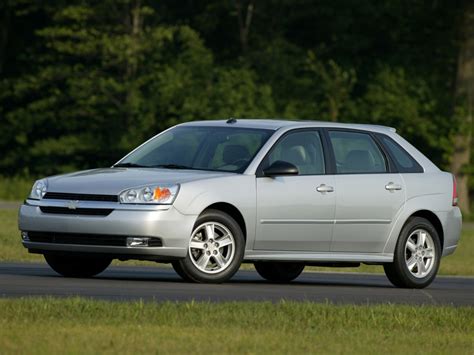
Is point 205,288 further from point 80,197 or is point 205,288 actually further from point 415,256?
point 415,256

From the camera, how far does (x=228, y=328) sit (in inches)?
421

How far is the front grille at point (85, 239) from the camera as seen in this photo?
14.7 metres

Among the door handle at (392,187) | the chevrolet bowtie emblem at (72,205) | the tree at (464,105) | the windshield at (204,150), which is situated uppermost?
the windshield at (204,150)

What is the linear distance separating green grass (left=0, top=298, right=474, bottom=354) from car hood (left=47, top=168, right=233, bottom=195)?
2.72m

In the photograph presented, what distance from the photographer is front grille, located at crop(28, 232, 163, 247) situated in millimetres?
14703

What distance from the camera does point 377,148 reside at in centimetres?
1703

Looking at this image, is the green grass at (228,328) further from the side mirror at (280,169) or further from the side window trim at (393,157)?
the side window trim at (393,157)

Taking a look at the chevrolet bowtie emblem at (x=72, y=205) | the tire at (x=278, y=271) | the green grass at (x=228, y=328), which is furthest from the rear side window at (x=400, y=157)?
the green grass at (x=228, y=328)

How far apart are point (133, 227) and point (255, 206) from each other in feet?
4.29

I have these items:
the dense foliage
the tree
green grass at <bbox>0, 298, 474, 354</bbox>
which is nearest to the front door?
green grass at <bbox>0, 298, 474, 354</bbox>

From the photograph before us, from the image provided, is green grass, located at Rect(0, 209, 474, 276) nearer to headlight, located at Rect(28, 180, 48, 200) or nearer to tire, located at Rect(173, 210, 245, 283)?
headlight, located at Rect(28, 180, 48, 200)

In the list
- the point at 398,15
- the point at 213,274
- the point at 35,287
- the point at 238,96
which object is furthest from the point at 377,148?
the point at 398,15

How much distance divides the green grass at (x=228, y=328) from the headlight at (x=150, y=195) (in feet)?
8.17

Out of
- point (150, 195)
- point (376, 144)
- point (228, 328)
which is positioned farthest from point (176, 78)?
point (228, 328)
